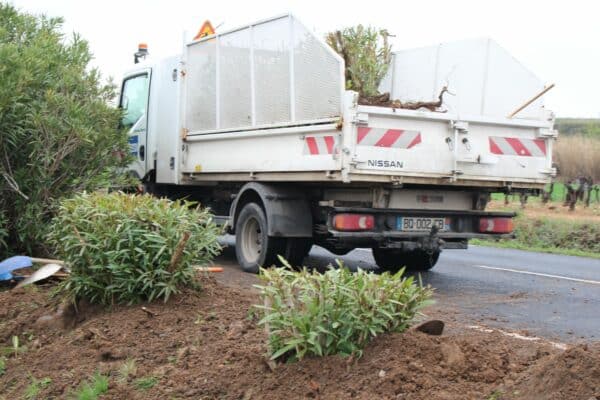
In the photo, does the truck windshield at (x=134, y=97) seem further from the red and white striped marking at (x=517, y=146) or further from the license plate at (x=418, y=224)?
the red and white striped marking at (x=517, y=146)

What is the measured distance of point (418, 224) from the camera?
362 inches

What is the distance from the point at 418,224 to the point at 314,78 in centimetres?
205

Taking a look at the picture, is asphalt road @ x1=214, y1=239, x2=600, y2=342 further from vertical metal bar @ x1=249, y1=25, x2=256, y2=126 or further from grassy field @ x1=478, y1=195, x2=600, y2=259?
vertical metal bar @ x1=249, y1=25, x2=256, y2=126

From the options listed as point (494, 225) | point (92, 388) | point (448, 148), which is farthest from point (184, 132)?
point (92, 388)

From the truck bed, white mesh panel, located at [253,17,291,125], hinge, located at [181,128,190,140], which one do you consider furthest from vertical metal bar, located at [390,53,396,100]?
hinge, located at [181,128,190,140]

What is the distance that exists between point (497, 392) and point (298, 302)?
115 cm

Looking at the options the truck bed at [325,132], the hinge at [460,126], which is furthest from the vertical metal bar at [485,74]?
the hinge at [460,126]

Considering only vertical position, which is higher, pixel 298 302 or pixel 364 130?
pixel 364 130

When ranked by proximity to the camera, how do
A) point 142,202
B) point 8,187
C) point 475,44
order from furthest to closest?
point 475,44 → point 8,187 → point 142,202

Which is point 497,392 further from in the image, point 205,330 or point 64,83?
point 64,83

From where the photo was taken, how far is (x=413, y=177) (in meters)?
8.77

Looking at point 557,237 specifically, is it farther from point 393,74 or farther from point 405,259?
point 393,74

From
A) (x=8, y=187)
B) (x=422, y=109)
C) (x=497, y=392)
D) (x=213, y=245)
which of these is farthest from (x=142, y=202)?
(x=422, y=109)

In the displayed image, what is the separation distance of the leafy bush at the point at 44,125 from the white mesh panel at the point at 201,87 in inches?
77.9
